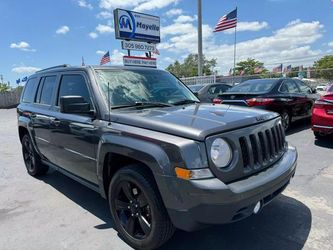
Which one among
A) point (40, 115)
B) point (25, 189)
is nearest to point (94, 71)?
point (40, 115)

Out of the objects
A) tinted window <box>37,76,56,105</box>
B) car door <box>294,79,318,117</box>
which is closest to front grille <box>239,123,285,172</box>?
tinted window <box>37,76,56,105</box>

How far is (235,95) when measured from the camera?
8.62 metres

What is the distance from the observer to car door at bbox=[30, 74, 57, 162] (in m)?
4.95

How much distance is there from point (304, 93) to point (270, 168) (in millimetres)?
7076

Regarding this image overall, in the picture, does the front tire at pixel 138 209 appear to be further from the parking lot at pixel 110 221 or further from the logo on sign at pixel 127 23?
the logo on sign at pixel 127 23

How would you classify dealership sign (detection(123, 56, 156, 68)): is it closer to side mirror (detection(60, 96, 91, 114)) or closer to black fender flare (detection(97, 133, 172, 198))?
side mirror (detection(60, 96, 91, 114))

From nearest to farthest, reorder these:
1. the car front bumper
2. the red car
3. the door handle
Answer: the car front bumper
the door handle
the red car

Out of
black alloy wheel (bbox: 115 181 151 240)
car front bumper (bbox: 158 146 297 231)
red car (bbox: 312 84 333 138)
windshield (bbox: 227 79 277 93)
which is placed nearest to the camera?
car front bumper (bbox: 158 146 297 231)

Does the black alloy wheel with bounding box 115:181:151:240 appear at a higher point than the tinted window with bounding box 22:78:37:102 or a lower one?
lower

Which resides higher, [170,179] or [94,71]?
[94,71]

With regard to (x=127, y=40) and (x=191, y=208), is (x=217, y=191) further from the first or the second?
(x=127, y=40)

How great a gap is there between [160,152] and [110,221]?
1640 millimetres

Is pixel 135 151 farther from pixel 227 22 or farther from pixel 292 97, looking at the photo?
pixel 227 22

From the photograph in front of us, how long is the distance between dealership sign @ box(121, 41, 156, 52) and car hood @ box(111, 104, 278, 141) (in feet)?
43.5
